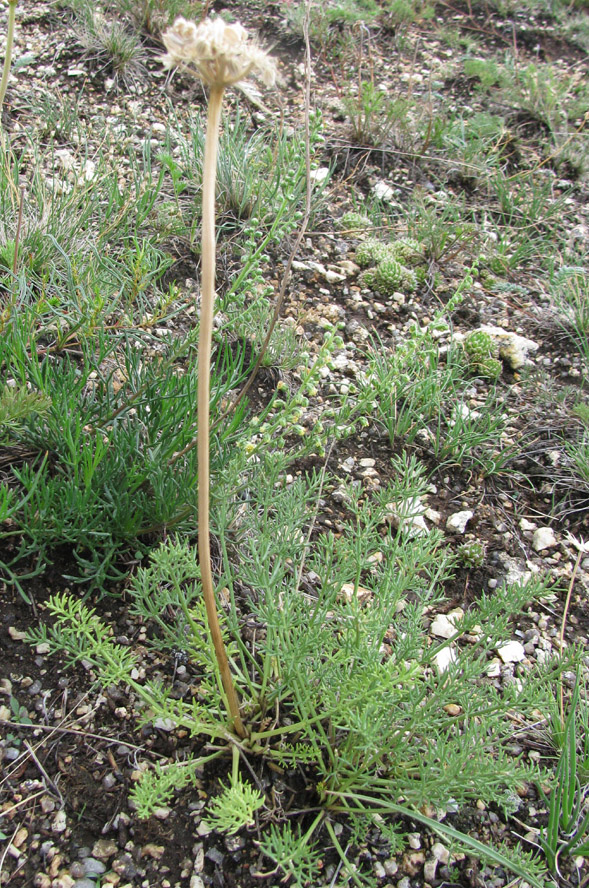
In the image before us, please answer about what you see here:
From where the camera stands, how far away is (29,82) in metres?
3.88

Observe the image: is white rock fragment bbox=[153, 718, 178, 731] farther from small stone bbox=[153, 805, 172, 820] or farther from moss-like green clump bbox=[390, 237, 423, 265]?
moss-like green clump bbox=[390, 237, 423, 265]

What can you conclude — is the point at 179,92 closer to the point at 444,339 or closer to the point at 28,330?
the point at 444,339

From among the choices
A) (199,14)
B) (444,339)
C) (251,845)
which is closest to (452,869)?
(251,845)

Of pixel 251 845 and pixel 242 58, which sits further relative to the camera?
pixel 251 845

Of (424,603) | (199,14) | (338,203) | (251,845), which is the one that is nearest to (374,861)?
(251,845)

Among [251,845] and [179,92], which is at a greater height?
[179,92]

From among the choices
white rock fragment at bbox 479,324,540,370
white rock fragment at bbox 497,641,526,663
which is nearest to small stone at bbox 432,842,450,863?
white rock fragment at bbox 497,641,526,663

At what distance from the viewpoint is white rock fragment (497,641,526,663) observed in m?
2.19

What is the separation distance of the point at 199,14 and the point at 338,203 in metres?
1.80

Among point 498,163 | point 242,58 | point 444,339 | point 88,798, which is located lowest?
point 88,798

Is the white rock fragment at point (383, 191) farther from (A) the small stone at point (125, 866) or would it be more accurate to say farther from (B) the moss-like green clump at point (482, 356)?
(A) the small stone at point (125, 866)

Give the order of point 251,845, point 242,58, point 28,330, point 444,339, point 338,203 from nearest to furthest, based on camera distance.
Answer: point 242,58 < point 251,845 < point 28,330 < point 444,339 < point 338,203

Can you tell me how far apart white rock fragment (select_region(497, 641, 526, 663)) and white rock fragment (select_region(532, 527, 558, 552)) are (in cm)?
48

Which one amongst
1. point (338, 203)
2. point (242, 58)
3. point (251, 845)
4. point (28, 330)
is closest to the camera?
point (242, 58)
